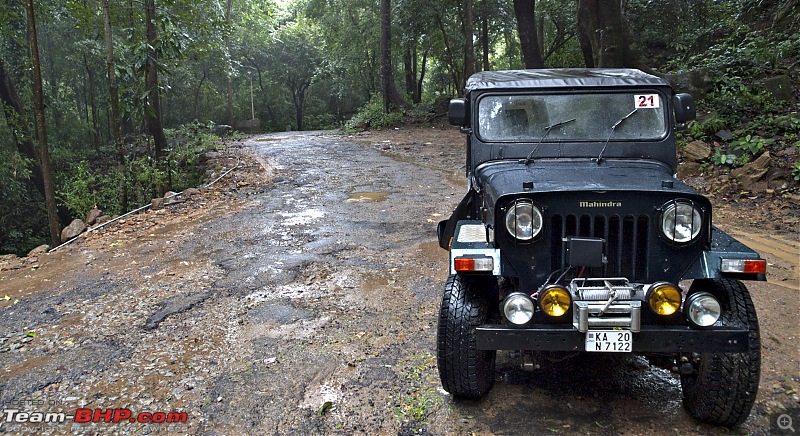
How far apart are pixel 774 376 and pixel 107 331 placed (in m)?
5.18

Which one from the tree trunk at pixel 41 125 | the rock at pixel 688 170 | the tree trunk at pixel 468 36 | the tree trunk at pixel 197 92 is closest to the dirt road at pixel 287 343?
the rock at pixel 688 170

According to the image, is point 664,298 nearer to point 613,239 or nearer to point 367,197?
point 613,239

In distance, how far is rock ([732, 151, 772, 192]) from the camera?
30.3 ft

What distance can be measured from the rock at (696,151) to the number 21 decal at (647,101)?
6.68m

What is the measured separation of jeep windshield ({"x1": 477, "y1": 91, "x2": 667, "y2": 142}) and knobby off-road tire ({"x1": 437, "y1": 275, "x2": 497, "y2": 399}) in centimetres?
162

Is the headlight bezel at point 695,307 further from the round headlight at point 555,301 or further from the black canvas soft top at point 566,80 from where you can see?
the black canvas soft top at point 566,80

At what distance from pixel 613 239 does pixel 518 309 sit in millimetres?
720

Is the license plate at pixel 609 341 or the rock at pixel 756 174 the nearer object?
the license plate at pixel 609 341

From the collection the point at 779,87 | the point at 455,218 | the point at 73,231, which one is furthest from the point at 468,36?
the point at 455,218

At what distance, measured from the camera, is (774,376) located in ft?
13.2

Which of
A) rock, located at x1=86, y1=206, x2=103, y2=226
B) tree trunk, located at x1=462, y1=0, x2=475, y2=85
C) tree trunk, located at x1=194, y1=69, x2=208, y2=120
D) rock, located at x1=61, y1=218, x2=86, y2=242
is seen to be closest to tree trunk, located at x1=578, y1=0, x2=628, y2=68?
tree trunk, located at x1=462, y1=0, x2=475, y2=85

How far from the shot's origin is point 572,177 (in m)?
3.83

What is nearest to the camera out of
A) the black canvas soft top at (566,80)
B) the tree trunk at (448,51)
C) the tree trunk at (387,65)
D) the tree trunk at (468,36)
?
the black canvas soft top at (566,80)

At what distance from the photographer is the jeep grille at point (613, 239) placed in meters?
3.42
